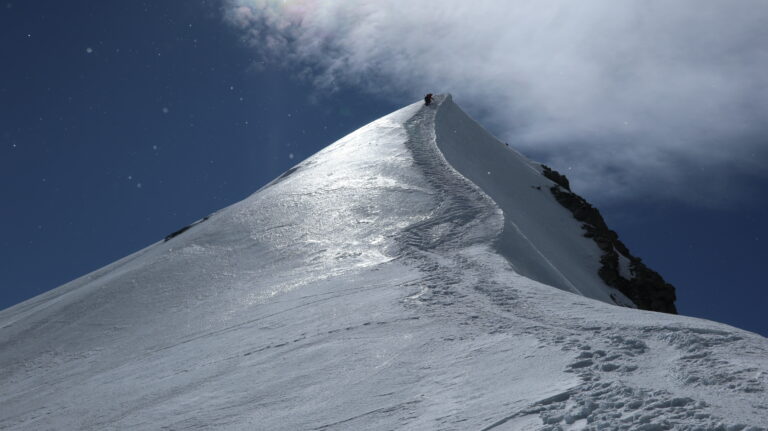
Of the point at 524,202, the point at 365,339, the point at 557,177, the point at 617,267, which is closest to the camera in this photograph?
the point at 365,339

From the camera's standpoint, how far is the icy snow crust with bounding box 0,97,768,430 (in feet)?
13.1

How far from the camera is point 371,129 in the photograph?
73.6 feet

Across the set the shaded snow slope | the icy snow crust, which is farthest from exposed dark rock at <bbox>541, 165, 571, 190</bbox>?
the icy snow crust

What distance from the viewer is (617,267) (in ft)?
59.7

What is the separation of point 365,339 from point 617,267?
540 inches

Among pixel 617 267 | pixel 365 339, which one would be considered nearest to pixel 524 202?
pixel 617 267

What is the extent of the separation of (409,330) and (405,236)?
178 inches

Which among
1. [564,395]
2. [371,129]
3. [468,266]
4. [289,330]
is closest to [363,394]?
[564,395]

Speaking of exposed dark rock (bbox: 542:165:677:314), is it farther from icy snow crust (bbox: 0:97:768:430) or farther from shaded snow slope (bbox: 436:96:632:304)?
icy snow crust (bbox: 0:97:768:430)

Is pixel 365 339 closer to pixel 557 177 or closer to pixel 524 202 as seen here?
pixel 524 202

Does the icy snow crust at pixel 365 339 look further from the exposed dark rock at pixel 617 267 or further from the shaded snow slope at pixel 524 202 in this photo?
the exposed dark rock at pixel 617 267

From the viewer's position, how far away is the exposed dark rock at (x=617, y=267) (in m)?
17.8

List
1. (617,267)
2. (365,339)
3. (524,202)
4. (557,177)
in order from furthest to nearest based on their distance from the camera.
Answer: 1. (557,177)
2. (524,202)
3. (617,267)
4. (365,339)

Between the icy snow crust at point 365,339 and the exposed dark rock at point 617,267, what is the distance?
11.4 ft
